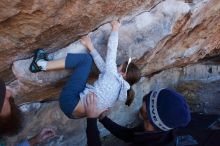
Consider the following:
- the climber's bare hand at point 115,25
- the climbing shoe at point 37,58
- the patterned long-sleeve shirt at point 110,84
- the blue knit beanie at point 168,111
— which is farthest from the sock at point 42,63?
the blue knit beanie at point 168,111

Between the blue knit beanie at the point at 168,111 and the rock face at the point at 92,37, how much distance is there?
731 mm

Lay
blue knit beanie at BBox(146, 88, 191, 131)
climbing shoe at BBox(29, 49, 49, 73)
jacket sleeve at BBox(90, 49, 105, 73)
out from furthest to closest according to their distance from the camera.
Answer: jacket sleeve at BBox(90, 49, 105, 73) < climbing shoe at BBox(29, 49, 49, 73) < blue knit beanie at BBox(146, 88, 191, 131)

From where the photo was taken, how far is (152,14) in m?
3.24

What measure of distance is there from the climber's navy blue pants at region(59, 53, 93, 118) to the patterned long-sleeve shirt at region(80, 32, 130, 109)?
0.05m

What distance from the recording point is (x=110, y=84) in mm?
2852

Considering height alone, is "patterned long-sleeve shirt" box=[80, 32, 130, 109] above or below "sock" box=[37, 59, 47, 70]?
below

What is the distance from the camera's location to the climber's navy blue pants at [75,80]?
2830 millimetres

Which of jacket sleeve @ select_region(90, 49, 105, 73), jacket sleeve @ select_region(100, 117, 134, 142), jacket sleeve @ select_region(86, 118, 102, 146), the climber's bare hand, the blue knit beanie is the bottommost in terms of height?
jacket sleeve @ select_region(100, 117, 134, 142)

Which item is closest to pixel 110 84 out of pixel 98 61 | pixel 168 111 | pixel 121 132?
pixel 98 61

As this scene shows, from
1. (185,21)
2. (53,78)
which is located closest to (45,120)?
(53,78)

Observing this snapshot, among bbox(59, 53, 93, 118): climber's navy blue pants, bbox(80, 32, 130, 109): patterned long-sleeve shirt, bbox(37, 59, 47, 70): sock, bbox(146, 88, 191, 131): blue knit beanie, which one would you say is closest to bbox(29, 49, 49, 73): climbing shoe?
bbox(37, 59, 47, 70): sock

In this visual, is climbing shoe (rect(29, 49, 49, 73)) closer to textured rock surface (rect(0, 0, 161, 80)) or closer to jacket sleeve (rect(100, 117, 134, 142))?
textured rock surface (rect(0, 0, 161, 80))

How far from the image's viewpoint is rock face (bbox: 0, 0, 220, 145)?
2.49 m

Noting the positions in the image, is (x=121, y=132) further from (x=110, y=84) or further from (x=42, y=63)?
(x=42, y=63)
